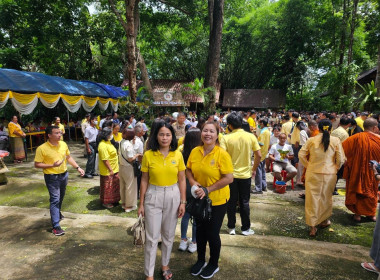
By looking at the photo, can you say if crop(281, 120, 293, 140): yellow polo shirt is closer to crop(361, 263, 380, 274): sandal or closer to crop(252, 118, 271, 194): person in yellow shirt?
crop(252, 118, 271, 194): person in yellow shirt

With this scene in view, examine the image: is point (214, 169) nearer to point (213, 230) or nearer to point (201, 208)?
point (201, 208)

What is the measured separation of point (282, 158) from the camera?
574 centimetres

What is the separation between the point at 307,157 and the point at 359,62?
24.4m

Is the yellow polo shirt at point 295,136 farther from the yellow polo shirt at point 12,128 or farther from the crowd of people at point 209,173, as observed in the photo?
the yellow polo shirt at point 12,128

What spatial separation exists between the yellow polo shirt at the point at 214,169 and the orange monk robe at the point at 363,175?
2.83m

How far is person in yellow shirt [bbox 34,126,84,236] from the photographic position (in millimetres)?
3471

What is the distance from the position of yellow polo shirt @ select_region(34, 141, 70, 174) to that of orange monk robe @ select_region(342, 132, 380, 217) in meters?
4.74

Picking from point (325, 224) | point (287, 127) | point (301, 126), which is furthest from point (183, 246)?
point (287, 127)

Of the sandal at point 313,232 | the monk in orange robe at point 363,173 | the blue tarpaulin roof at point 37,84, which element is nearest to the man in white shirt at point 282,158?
the monk in orange robe at point 363,173

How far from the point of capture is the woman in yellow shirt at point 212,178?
246 centimetres

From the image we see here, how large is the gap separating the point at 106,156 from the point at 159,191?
2.44m

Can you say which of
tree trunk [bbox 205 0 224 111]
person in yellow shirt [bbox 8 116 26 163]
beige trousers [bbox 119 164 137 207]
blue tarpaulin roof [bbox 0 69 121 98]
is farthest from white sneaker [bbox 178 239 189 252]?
tree trunk [bbox 205 0 224 111]

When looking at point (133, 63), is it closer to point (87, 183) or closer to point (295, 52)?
point (87, 183)

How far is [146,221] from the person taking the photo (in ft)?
7.82
